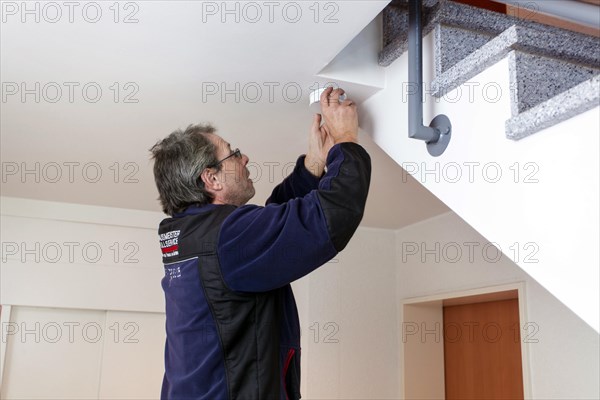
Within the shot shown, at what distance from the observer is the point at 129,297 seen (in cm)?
388

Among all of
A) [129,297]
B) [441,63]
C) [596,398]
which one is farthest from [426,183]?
[129,297]

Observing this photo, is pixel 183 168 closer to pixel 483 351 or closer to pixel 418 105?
pixel 418 105

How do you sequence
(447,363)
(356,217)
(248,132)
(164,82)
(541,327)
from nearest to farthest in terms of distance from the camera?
(356,217), (164,82), (248,132), (541,327), (447,363)

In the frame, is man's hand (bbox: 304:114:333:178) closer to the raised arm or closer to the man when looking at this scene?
the man

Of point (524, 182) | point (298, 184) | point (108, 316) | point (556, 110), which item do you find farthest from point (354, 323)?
point (556, 110)

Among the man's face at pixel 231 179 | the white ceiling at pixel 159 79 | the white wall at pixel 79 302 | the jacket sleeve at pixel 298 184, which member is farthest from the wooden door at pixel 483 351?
the man's face at pixel 231 179

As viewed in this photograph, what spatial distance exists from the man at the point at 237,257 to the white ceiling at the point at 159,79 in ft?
0.97

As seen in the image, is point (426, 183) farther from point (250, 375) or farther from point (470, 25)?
point (250, 375)

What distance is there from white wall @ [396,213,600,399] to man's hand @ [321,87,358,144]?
1.79 m

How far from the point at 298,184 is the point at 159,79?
24.4 inches

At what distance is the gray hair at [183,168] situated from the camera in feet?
5.28

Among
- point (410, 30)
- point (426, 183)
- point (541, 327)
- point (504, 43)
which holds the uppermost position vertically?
point (410, 30)

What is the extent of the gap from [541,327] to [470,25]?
1.92 metres

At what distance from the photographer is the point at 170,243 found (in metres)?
1.59
